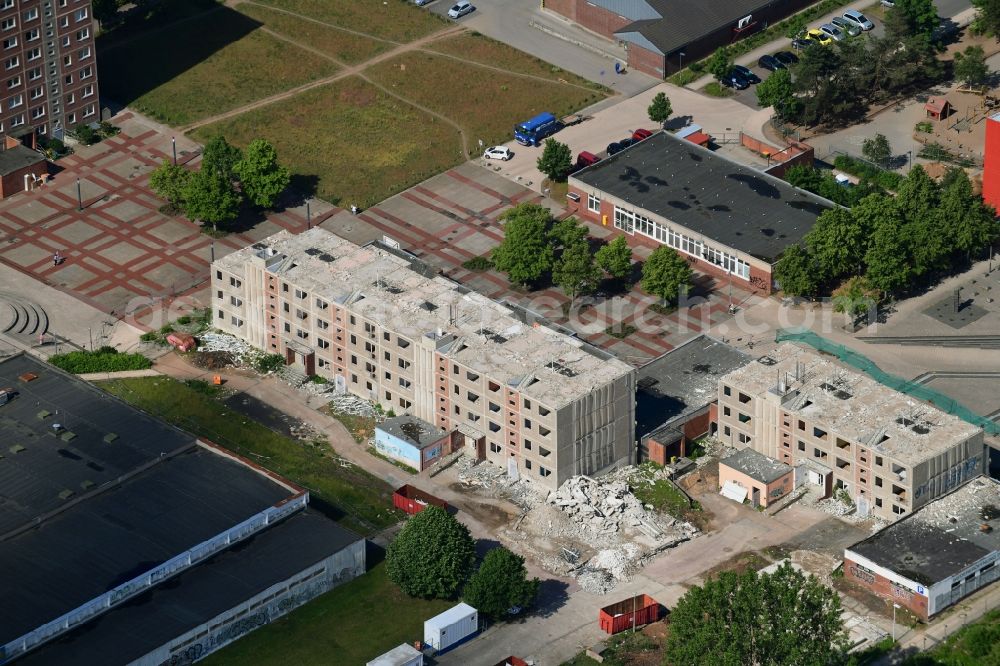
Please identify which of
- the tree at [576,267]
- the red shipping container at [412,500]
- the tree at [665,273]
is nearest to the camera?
the red shipping container at [412,500]

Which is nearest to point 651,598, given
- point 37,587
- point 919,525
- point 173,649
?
point 919,525

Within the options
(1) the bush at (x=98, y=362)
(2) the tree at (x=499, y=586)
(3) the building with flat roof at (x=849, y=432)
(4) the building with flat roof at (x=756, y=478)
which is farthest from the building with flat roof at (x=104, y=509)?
(3) the building with flat roof at (x=849, y=432)

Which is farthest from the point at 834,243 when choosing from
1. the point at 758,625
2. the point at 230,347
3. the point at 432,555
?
the point at 758,625

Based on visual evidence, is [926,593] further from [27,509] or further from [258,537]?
[27,509]

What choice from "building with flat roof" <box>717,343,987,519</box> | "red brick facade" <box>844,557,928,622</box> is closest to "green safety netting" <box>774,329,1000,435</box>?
"building with flat roof" <box>717,343,987,519</box>

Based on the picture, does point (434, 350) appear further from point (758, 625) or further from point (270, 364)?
point (758, 625)

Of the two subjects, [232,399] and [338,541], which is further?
[232,399]

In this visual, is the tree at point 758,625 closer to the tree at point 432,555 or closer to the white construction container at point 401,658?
the white construction container at point 401,658
